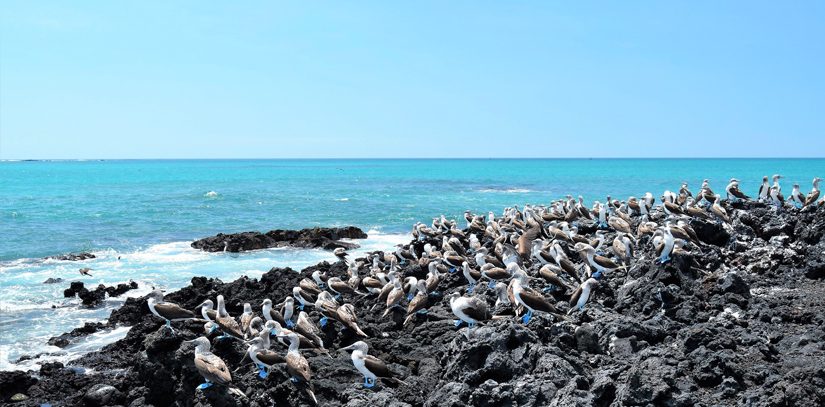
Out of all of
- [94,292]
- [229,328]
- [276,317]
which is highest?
[229,328]

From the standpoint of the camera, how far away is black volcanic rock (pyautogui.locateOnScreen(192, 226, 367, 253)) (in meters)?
26.9

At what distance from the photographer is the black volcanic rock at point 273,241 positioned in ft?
88.3

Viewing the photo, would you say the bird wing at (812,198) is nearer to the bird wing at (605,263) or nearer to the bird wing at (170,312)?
the bird wing at (605,263)

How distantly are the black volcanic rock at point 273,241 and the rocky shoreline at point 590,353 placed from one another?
541 inches

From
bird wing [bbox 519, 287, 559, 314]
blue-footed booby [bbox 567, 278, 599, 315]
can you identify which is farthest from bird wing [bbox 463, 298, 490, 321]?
blue-footed booby [bbox 567, 278, 599, 315]

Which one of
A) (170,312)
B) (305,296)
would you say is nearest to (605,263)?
(305,296)

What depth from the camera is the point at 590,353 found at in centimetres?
816

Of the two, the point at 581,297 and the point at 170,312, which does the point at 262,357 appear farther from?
the point at 581,297

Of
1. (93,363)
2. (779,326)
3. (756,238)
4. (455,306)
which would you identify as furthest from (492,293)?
(93,363)

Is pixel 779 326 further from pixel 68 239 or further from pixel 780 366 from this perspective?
pixel 68 239

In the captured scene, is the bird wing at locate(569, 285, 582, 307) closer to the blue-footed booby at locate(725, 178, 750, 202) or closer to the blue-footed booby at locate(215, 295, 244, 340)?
the blue-footed booby at locate(215, 295, 244, 340)

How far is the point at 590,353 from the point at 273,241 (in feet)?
72.8

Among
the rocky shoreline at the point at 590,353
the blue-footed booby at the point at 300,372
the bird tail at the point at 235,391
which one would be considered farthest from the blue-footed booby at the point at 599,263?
the bird tail at the point at 235,391

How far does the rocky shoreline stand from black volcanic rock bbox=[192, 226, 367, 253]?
13.7 meters
